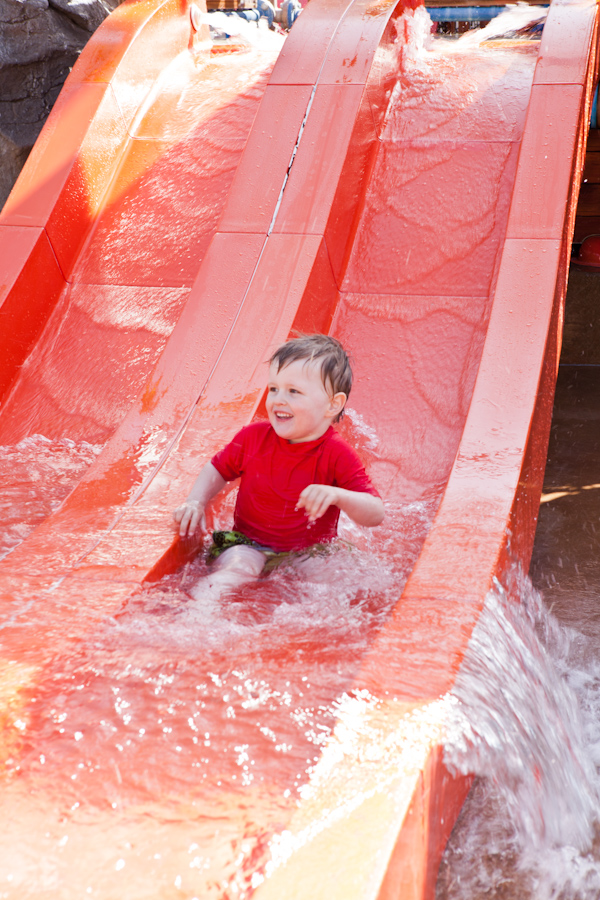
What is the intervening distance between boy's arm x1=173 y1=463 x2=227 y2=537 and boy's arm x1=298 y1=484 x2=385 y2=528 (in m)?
0.32

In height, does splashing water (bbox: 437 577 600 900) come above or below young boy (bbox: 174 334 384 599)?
below

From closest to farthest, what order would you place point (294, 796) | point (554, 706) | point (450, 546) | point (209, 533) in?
point (294, 796)
point (554, 706)
point (450, 546)
point (209, 533)

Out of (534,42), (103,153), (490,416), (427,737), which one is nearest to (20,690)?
(427,737)

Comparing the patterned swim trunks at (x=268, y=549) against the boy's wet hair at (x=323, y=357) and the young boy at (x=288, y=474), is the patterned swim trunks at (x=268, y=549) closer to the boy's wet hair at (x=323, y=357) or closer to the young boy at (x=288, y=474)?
the young boy at (x=288, y=474)

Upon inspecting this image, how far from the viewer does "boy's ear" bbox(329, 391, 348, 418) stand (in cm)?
202

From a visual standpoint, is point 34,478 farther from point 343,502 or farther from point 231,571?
point 343,502

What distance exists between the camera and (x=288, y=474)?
209cm

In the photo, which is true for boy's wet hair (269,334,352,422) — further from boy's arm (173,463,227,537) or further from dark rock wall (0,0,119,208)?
dark rock wall (0,0,119,208)

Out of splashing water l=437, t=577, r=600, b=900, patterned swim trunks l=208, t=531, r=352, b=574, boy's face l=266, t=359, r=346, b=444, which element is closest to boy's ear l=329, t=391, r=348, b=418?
boy's face l=266, t=359, r=346, b=444

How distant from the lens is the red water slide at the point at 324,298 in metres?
1.60

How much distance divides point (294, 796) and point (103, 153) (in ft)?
11.1

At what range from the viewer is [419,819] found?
1.21 meters

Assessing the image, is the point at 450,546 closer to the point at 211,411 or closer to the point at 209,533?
the point at 209,533

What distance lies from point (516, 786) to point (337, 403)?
3.28 ft
